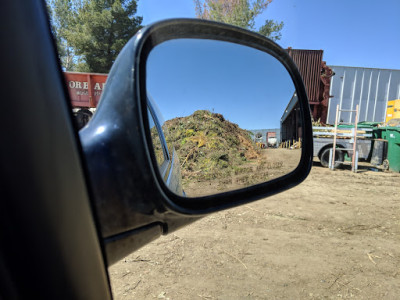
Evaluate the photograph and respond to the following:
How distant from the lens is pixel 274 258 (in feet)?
9.95

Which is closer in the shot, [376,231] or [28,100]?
[28,100]

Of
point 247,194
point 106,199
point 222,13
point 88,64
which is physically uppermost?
point 222,13

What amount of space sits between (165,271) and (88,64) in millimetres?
13874

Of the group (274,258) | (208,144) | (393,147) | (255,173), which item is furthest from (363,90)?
(208,144)

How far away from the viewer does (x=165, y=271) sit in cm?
276

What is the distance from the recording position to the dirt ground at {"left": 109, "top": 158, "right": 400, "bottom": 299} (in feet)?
8.13

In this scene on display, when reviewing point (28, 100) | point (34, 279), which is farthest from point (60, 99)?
point (34, 279)

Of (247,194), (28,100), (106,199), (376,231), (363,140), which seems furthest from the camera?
(363,140)

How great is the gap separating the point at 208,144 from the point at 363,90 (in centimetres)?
2161

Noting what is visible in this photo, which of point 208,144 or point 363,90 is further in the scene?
point 363,90

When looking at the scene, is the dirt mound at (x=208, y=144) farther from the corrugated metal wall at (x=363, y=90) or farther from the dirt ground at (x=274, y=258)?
the corrugated metal wall at (x=363, y=90)

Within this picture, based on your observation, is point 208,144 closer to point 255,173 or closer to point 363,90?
point 255,173

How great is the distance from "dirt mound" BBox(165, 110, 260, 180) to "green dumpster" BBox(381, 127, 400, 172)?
911 cm

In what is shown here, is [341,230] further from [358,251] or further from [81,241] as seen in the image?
[81,241]
